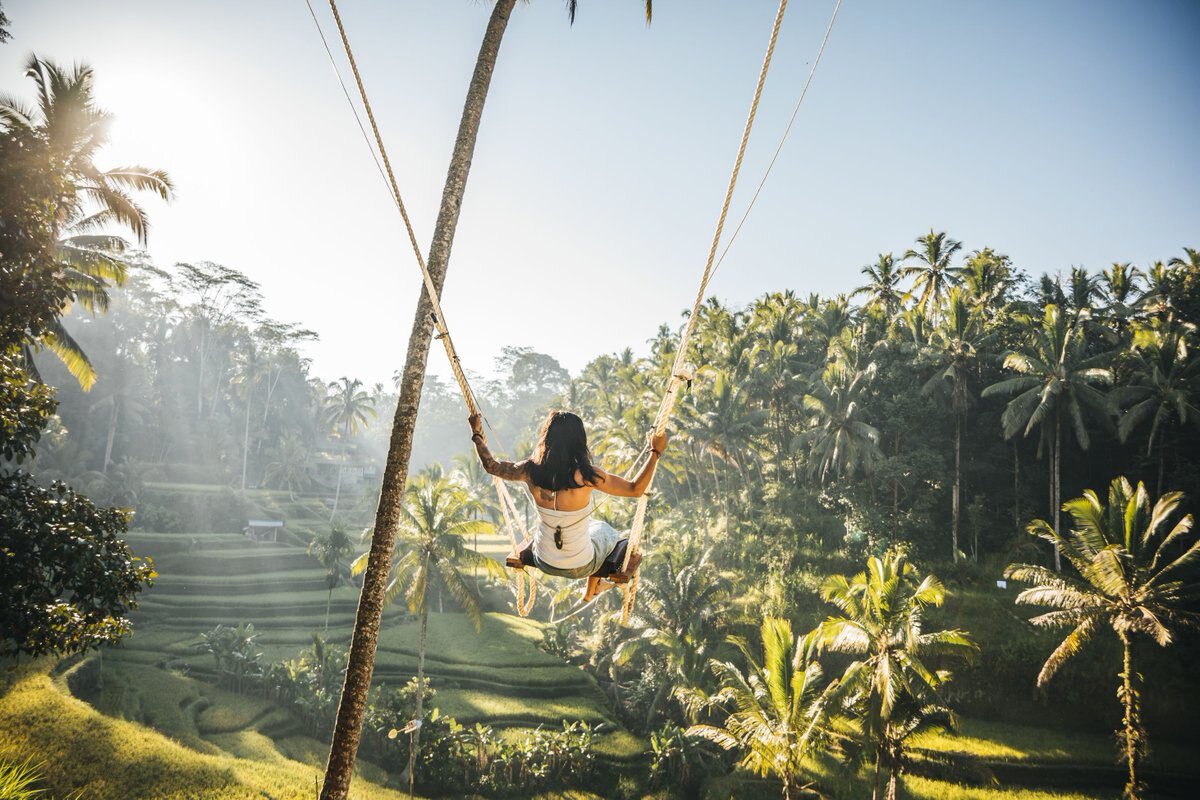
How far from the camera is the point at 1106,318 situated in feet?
86.7

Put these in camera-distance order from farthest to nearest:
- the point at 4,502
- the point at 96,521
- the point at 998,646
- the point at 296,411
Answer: the point at 296,411 → the point at 998,646 → the point at 96,521 → the point at 4,502

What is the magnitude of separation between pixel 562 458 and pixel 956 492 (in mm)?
27222

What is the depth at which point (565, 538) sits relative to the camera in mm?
3414

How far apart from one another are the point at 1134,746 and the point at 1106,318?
22.3 m

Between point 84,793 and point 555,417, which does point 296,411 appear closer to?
point 84,793

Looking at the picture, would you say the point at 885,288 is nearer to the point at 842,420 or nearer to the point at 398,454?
the point at 842,420

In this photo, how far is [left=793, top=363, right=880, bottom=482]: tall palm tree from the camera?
25.5 meters

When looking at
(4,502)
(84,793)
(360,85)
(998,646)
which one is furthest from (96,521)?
(998,646)

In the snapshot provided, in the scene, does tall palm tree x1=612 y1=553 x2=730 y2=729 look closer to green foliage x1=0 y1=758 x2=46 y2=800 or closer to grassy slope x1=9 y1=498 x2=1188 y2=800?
grassy slope x1=9 y1=498 x2=1188 y2=800

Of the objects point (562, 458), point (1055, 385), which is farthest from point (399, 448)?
point (1055, 385)

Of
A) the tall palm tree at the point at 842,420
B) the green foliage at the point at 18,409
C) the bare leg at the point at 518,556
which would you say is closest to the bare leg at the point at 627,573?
the bare leg at the point at 518,556

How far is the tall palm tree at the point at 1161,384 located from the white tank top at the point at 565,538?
26.3 m

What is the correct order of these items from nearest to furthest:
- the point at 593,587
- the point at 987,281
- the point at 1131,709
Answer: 1. the point at 593,587
2. the point at 1131,709
3. the point at 987,281

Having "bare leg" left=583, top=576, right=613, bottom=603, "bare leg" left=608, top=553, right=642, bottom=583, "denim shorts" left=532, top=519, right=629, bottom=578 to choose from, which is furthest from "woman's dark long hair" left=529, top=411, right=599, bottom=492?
"bare leg" left=583, top=576, right=613, bottom=603
